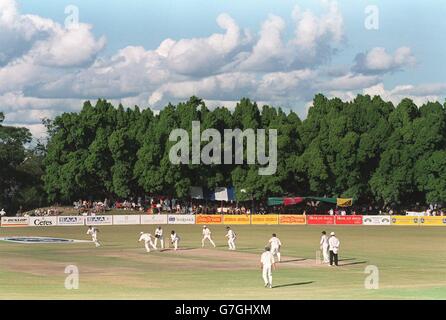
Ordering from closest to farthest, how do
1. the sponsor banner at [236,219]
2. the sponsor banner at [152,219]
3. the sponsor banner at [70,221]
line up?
the sponsor banner at [70,221] → the sponsor banner at [152,219] → the sponsor banner at [236,219]

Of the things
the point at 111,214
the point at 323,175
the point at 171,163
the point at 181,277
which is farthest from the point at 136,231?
the point at 181,277

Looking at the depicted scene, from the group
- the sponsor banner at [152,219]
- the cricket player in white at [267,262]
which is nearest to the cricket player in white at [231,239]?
the cricket player in white at [267,262]

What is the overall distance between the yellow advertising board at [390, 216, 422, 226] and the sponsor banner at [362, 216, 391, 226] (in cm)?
82

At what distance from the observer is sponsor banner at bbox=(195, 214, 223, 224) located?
106938 millimetres

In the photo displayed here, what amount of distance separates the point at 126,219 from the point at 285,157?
27936 millimetres

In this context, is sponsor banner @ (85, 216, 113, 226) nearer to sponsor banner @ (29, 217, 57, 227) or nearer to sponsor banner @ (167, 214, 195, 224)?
sponsor banner @ (29, 217, 57, 227)

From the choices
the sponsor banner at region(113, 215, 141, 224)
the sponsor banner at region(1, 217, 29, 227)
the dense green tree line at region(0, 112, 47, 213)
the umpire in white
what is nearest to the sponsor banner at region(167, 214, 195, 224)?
the sponsor banner at region(113, 215, 141, 224)

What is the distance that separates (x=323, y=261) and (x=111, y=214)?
199 feet

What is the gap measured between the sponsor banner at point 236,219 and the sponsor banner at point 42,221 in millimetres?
20616

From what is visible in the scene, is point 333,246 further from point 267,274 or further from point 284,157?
point 284,157

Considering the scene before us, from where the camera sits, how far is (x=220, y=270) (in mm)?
49188

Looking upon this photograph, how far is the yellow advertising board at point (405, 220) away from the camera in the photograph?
109 metres

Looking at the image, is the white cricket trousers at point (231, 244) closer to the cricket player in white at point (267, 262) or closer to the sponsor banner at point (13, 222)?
the cricket player in white at point (267, 262)

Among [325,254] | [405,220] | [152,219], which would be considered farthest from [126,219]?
[325,254]
